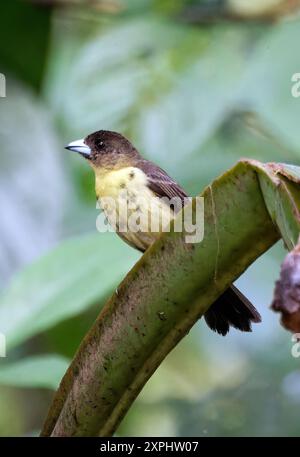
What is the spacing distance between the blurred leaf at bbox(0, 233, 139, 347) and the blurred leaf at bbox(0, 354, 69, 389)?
0.11 meters

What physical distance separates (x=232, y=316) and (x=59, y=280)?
0.48 meters

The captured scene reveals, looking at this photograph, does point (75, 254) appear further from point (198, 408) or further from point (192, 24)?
point (192, 24)

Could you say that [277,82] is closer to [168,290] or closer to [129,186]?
[129,186]

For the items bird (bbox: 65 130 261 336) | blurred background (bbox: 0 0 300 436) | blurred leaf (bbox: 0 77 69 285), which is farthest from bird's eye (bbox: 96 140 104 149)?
blurred leaf (bbox: 0 77 69 285)

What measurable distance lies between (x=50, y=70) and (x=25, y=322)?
2323mm

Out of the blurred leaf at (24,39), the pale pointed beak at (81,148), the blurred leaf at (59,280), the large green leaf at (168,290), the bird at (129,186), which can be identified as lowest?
the large green leaf at (168,290)

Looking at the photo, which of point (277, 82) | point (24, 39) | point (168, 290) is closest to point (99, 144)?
point (277, 82)

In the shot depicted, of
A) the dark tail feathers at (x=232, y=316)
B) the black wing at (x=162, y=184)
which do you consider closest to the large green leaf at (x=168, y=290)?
the dark tail feathers at (x=232, y=316)

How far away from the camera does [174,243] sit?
1921 mm

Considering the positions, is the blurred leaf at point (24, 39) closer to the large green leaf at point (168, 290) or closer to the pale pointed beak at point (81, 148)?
the pale pointed beak at point (81, 148)

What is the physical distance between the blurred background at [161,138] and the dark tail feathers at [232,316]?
298mm

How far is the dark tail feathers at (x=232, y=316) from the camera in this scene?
2842mm

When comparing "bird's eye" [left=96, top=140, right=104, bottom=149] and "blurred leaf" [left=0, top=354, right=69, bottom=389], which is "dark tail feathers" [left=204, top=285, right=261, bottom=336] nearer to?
"blurred leaf" [left=0, top=354, right=69, bottom=389]

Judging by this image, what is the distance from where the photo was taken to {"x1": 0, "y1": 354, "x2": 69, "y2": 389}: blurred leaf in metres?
2.53
